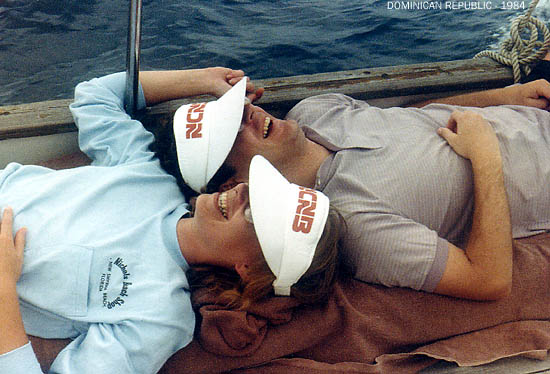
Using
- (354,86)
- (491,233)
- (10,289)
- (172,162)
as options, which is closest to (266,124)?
(172,162)

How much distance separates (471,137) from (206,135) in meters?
0.88

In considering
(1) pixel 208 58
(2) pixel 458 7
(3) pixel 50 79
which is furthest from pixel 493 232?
(2) pixel 458 7

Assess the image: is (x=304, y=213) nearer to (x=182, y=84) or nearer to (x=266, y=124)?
(x=266, y=124)

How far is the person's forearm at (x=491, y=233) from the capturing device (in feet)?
5.16

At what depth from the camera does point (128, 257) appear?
1546 millimetres

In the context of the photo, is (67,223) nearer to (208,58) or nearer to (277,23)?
(208,58)

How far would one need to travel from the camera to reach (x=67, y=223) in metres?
1.56

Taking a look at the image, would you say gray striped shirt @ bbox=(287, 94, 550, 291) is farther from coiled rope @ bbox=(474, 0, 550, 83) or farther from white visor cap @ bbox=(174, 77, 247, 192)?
coiled rope @ bbox=(474, 0, 550, 83)

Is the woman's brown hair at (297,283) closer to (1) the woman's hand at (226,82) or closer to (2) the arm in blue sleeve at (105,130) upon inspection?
(2) the arm in blue sleeve at (105,130)

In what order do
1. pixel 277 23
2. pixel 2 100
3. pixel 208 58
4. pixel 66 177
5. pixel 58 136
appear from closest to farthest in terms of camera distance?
pixel 66 177
pixel 58 136
pixel 2 100
pixel 208 58
pixel 277 23

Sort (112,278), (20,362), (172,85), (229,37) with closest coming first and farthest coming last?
(20,362), (112,278), (172,85), (229,37)

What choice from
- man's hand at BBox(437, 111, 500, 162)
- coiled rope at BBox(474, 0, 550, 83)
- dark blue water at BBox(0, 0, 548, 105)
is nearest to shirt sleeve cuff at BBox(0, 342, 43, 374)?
man's hand at BBox(437, 111, 500, 162)

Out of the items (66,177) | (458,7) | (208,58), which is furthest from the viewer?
(458,7)

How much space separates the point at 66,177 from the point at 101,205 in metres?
0.16
